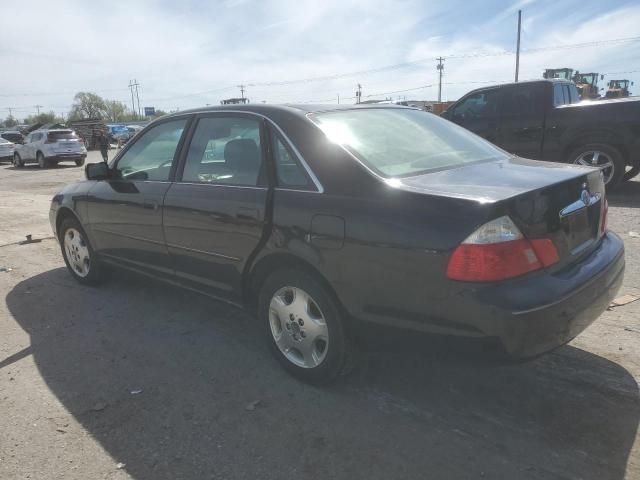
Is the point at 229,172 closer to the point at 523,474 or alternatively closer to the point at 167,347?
the point at 167,347

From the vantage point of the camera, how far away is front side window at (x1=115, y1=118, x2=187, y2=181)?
154 inches

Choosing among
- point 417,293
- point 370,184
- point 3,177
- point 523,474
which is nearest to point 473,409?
point 523,474

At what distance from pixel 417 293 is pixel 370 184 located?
59 cm

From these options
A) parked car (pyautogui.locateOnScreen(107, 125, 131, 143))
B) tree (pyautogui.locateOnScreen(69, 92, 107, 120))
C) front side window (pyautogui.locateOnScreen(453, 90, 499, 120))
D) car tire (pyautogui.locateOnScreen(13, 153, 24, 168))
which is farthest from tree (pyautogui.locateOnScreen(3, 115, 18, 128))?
front side window (pyautogui.locateOnScreen(453, 90, 499, 120))

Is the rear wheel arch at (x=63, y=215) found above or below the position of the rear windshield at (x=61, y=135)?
below

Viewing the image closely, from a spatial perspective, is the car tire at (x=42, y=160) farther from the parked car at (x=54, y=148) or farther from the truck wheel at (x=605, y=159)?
the truck wheel at (x=605, y=159)

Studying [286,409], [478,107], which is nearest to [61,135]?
[478,107]

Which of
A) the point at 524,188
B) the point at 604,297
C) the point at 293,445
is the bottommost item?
the point at 293,445

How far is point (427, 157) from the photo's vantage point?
3.10 metres

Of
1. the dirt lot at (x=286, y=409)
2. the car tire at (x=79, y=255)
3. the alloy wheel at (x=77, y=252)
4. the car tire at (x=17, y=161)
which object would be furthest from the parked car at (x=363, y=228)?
the car tire at (x=17, y=161)

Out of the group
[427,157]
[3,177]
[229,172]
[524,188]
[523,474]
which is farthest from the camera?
[3,177]

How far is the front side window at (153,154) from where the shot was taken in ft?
12.8

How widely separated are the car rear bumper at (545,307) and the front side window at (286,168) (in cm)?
121

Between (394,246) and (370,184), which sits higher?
(370,184)
